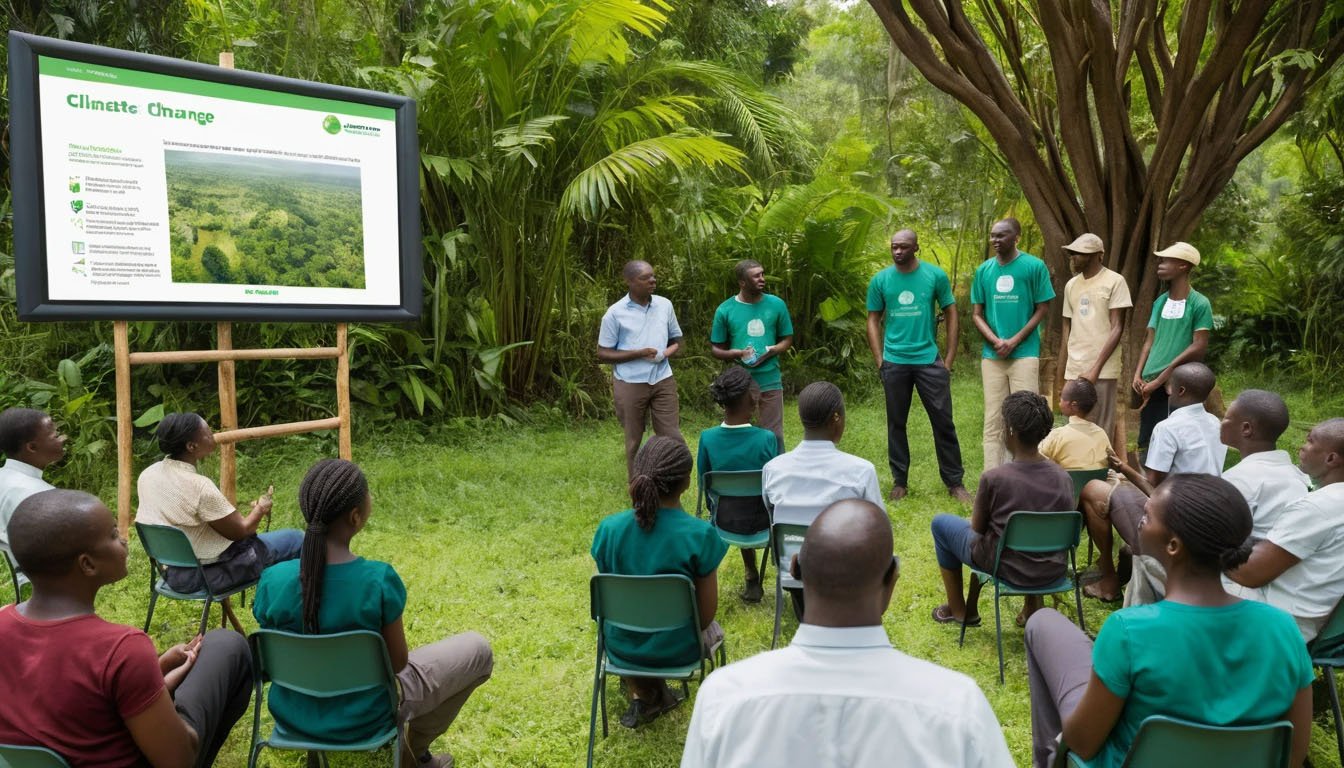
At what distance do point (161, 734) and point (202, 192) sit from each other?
3.60 meters

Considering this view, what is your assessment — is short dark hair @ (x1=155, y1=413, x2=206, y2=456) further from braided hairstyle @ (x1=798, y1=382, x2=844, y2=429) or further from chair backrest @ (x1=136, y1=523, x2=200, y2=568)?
braided hairstyle @ (x1=798, y1=382, x2=844, y2=429)

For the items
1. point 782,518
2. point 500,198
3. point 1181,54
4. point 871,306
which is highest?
point 1181,54

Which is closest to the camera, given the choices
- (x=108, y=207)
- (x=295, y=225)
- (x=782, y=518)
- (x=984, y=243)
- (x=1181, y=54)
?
(x=782, y=518)

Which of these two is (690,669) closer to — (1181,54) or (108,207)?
(108,207)

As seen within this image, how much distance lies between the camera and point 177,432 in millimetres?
3857

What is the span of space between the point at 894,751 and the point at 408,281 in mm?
4738

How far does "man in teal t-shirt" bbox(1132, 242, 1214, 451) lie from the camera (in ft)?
18.2

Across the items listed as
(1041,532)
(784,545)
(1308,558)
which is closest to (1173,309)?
(1041,532)

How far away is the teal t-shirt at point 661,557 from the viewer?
121 inches

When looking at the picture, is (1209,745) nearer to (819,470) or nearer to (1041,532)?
(1041,532)

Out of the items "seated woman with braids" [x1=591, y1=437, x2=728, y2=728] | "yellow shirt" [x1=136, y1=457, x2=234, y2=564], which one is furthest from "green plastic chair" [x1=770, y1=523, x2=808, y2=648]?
"yellow shirt" [x1=136, y1=457, x2=234, y2=564]

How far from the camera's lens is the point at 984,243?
14.0 meters

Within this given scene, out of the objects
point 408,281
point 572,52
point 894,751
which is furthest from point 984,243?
point 894,751

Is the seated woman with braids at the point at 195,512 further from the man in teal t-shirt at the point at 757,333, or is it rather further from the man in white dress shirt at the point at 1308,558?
→ the man in white dress shirt at the point at 1308,558
